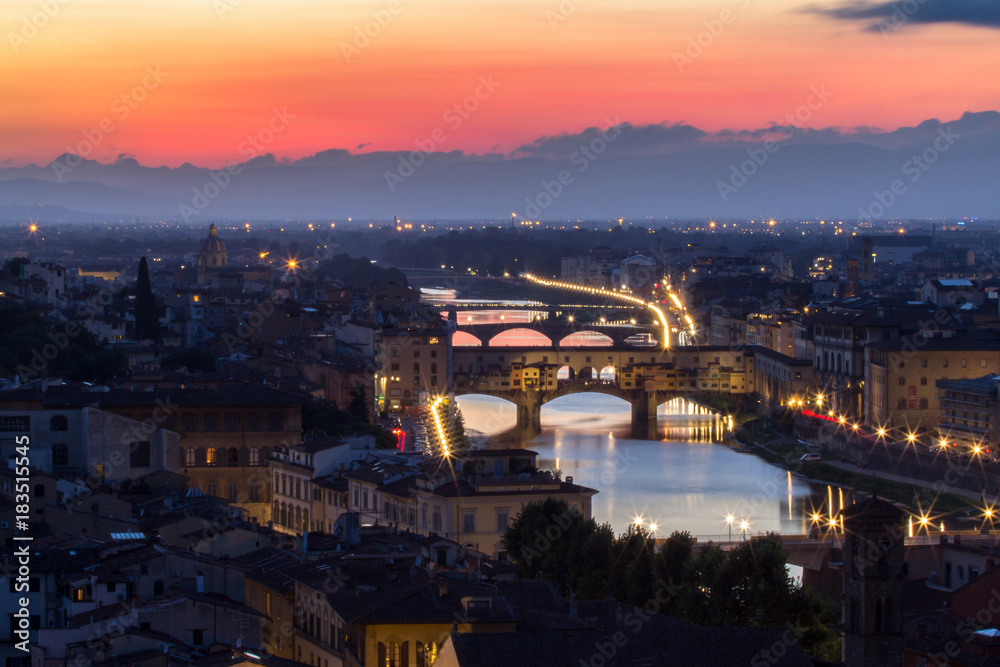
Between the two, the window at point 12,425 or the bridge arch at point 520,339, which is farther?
the bridge arch at point 520,339

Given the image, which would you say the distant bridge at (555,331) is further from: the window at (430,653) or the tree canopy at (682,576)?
the window at (430,653)

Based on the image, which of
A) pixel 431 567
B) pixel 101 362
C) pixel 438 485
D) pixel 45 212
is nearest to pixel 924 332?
pixel 101 362

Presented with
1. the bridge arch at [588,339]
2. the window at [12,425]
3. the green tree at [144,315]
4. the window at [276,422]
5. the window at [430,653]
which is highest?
the green tree at [144,315]

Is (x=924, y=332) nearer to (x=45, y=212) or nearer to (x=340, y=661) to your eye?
(x=340, y=661)

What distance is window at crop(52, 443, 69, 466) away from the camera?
11.1m

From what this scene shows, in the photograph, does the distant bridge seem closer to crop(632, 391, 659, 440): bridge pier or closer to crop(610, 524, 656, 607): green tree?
crop(632, 391, 659, 440): bridge pier

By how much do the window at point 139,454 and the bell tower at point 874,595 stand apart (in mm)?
6125

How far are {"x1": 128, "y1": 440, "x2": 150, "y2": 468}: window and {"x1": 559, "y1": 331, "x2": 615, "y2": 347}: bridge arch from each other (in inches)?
900

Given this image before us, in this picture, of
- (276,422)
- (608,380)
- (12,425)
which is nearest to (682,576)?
(12,425)

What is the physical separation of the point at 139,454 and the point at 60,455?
1.66ft

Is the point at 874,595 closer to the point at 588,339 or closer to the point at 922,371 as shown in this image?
the point at 922,371

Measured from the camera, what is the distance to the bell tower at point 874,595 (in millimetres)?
6117

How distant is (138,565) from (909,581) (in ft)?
14.4

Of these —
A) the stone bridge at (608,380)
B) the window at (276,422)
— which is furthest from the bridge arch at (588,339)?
the window at (276,422)
